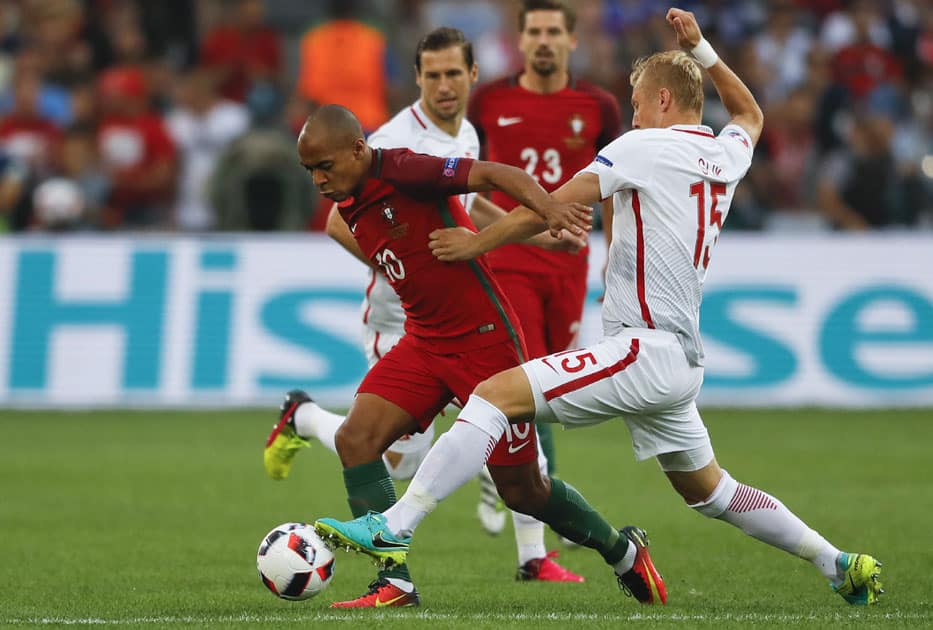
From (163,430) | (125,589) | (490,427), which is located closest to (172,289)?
(163,430)

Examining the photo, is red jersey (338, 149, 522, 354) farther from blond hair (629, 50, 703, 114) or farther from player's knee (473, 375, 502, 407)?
blond hair (629, 50, 703, 114)

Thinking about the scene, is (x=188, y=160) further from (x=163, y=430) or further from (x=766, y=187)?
(x=766, y=187)

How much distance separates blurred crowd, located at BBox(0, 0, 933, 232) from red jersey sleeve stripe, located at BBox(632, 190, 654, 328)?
10405mm

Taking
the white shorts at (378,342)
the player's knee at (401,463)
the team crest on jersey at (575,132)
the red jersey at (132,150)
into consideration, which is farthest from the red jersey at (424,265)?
the red jersey at (132,150)

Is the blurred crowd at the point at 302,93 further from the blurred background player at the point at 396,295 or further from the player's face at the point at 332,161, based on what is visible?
the player's face at the point at 332,161

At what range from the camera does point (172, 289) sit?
592 inches

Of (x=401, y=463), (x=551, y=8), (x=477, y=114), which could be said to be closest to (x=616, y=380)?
(x=401, y=463)

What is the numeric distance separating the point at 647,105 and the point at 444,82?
173cm

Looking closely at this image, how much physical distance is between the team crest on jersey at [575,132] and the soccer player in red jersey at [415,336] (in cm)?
224

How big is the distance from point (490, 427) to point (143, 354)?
9.20 meters

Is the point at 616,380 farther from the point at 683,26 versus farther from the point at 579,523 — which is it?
the point at 683,26

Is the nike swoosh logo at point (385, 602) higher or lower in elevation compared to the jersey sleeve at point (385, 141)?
lower

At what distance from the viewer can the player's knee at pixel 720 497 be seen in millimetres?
6723

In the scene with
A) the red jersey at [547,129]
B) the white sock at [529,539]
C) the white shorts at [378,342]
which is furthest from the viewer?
the red jersey at [547,129]
